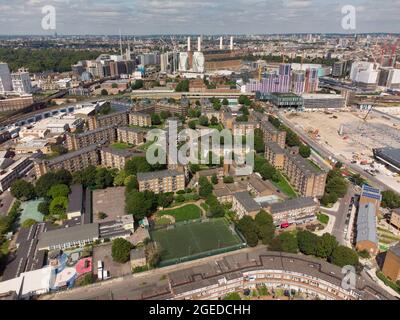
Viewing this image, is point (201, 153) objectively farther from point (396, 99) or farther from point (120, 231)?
point (396, 99)

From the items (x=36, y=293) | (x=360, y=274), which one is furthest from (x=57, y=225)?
(x=360, y=274)

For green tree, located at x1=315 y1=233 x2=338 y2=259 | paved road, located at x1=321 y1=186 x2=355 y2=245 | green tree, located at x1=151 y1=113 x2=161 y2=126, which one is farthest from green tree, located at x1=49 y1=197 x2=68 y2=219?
green tree, located at x1=151 y1=113 x2=161 y2=126

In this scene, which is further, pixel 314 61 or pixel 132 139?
pixel 314 61

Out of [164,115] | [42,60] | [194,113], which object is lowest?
[164,115]

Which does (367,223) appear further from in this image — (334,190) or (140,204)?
(140,204)

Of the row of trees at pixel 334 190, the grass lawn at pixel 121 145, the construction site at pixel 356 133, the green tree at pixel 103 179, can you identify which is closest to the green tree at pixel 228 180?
the row of trees at pixel 334 190

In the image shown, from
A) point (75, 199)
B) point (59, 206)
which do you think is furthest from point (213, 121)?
point (59, 206)

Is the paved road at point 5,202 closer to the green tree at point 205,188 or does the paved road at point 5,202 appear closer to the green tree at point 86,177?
the green tree at point 86,177
